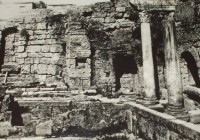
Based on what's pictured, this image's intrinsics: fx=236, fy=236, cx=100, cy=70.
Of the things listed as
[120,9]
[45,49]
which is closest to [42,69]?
[45,49]

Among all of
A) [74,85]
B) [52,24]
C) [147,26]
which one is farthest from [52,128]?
[52,24]

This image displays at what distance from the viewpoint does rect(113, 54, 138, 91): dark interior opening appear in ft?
36.9

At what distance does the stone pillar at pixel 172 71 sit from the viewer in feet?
19.3

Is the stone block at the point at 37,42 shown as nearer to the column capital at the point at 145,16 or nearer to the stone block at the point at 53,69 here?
the stone block at the point at 53,69

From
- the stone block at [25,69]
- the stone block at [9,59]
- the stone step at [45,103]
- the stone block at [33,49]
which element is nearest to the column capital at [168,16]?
the stone step at [45,103]

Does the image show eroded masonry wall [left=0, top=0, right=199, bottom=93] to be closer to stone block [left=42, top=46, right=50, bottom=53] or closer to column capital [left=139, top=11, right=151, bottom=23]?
stone block [left=42, top=46, right=50, bottom=53]

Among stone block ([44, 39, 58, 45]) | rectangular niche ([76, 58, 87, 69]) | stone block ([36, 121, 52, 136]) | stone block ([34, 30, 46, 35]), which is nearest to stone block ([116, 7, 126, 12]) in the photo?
rectangular niche ([76, 58, 87, 69])

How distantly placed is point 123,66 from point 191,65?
10.3 ft

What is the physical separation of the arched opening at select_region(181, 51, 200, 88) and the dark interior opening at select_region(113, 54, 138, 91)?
7.66 ft

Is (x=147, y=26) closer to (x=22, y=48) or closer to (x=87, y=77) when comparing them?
(x=87, y=77)

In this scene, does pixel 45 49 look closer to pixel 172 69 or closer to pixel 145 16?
pixel 145 16

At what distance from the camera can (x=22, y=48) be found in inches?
432

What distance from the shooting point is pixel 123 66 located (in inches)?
456

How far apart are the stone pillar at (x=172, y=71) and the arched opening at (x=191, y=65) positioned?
4.94 metres
